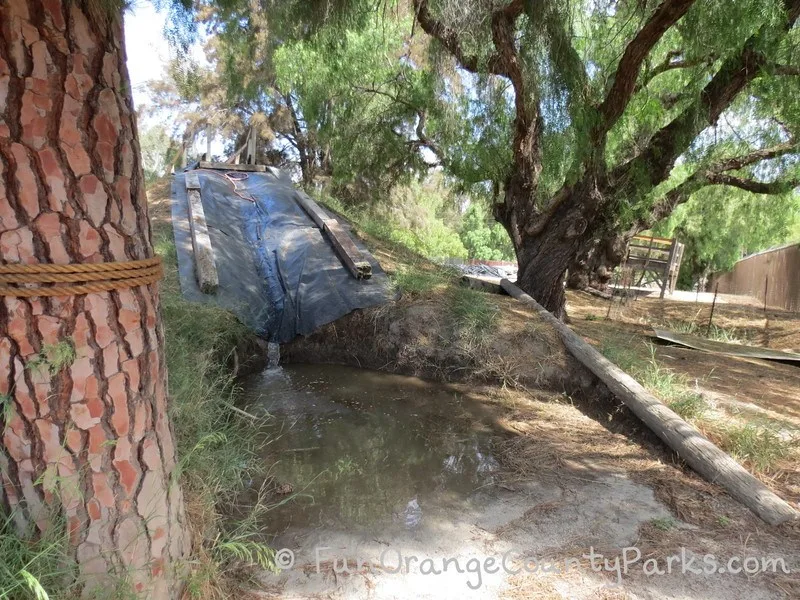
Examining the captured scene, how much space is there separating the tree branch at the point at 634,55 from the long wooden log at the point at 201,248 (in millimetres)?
4371

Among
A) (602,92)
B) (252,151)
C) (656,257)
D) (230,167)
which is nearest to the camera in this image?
(602,92)

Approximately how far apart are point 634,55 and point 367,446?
443 centimetres

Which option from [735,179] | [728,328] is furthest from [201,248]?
[728,328]

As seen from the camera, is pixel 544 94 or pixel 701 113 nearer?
pixel 544 94

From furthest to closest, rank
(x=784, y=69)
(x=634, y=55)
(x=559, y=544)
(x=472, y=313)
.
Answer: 1. (x=472, y=313)
2. (x=784, y=69)
3. (x=634, y=55)
4. (x=559, y=544)

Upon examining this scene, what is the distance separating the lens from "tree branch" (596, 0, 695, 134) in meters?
4.54

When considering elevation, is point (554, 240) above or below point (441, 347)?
above

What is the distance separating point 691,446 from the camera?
337 cm

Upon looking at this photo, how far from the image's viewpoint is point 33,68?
1470 millimetres

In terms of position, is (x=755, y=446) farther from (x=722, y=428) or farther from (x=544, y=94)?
(x=544, y=94)

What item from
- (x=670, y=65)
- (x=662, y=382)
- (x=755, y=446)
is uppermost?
(x=670, y=65)

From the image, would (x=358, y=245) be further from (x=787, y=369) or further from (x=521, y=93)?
(x=787, y=369)

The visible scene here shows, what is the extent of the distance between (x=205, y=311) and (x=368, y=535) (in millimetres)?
2831

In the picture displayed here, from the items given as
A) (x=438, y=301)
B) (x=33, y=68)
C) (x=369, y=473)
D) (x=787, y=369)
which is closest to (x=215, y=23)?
(x=33, y=68)
